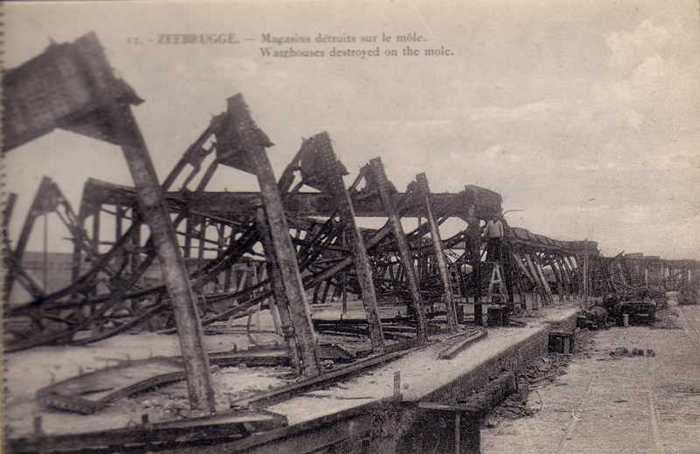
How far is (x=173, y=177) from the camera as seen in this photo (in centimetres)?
580

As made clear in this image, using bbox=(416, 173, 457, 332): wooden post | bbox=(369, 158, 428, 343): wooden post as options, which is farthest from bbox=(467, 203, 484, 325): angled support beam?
bbox=(369, 158, 428, 343): wooden post

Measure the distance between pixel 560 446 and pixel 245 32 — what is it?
20.9 ft

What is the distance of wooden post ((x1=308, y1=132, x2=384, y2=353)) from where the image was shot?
26.6 ft

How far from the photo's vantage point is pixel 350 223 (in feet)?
28.2

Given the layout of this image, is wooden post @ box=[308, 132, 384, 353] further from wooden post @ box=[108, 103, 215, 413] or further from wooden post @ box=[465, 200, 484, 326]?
wooden post @ box=[465, 200, 484, 326]

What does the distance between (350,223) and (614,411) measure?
17.4ft

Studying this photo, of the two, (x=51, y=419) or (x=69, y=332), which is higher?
(x=69, y=332)

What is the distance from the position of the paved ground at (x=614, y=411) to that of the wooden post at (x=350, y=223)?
2215mm

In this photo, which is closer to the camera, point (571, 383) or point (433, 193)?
point (571, 383)

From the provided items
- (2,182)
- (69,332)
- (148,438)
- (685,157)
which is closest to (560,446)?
(685,157)

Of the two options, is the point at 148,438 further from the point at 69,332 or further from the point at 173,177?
the point at 173,177

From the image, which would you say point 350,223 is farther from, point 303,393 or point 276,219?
point 303,393

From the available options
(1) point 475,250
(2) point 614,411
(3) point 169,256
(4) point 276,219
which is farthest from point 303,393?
(1) point 475,250

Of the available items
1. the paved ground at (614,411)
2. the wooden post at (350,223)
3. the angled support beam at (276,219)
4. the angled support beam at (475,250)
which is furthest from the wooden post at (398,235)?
the angled support beam at (276,219)
